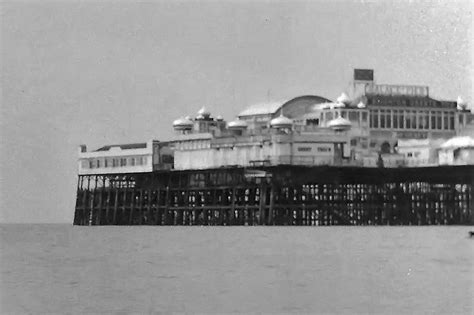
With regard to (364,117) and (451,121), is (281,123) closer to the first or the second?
(364,117)

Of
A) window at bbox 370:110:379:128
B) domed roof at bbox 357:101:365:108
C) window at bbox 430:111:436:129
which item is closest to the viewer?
domed roof at bbox 357:101:365:108

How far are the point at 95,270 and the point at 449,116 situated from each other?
311 feet

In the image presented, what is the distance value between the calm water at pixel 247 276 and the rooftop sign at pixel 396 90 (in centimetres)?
5741

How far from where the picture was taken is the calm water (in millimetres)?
62406

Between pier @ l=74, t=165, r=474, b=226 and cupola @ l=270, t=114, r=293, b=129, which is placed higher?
cupola @ l=270, t=114, r=293, b=129

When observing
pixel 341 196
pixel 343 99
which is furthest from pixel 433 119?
pixel 341 196

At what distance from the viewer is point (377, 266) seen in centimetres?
7825

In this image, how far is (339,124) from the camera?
507 ft

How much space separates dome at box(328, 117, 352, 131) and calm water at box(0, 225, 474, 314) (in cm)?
4216

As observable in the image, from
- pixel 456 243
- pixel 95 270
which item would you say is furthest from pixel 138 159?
pixel 95 270

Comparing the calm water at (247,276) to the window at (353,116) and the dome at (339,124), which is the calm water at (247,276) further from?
the window at (353,116)

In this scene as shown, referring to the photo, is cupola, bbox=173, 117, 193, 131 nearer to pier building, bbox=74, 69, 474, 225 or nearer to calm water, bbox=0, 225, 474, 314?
pier building, bbox=74, 69, 474, 225

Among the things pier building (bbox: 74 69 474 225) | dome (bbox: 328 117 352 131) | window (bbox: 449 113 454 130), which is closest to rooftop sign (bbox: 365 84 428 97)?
pier building (bbox: 74 69 474 225)

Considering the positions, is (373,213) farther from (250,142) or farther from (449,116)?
(449,116)
